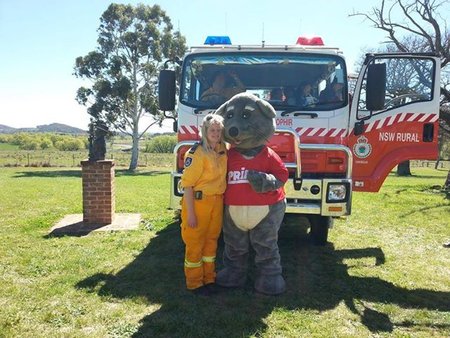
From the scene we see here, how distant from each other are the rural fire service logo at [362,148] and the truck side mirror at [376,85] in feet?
2.09

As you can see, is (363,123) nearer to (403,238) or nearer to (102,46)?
(403,238)

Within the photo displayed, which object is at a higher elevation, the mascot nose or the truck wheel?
the mascot nose

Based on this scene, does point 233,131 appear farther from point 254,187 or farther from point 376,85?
point 376,85

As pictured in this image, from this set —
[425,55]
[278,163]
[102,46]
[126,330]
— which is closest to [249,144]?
[278,163]

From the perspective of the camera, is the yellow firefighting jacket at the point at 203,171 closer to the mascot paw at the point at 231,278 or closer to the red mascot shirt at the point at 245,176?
the red mascot shirt at the point at 245,176

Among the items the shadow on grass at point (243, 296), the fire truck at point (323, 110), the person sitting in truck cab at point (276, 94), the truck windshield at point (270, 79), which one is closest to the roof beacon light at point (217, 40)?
the fire truck at point (323, 110)

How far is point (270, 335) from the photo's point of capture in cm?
315

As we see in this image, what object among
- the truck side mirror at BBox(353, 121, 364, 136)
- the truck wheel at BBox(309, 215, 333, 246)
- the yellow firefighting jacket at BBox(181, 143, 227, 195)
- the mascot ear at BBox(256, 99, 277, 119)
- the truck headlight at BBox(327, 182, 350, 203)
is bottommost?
the truck wheel at BBox(309, 215, 333, 246)

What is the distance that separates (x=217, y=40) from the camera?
5328mm

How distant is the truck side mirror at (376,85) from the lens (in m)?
4.38

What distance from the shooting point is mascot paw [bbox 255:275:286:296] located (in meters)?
3.92

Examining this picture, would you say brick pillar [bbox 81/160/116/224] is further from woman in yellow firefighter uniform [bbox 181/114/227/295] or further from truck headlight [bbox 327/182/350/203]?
truck headlight [bbox 327/182/350/203]

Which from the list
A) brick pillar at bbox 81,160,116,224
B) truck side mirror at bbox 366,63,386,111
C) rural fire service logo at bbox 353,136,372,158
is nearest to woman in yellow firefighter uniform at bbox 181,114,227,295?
truck side mirror at bbox 366,63,386,111

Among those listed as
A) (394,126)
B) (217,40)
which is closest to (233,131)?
(217,40)
